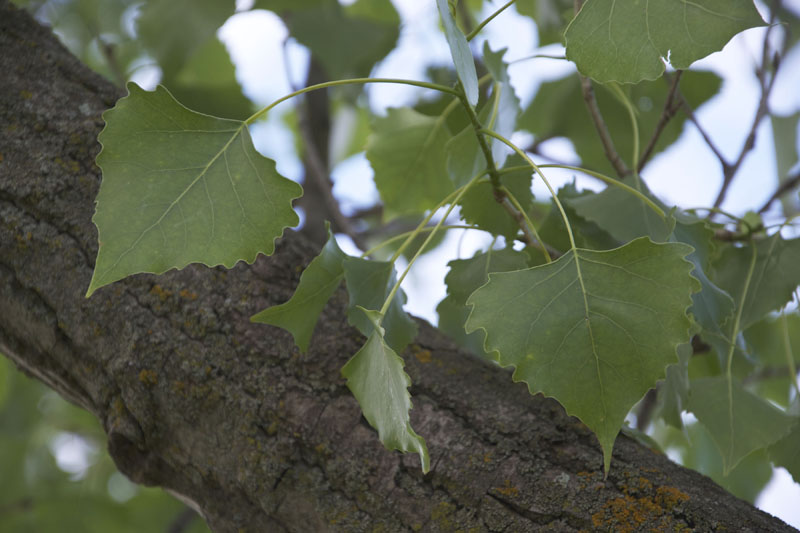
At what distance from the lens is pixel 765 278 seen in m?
0.75

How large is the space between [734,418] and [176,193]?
1.91ft

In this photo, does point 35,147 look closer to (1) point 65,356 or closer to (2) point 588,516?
(1) point 65,356

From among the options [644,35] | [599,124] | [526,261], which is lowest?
Answer: [526,261]

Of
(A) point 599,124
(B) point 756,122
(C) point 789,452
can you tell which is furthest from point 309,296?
(B) point 756,122

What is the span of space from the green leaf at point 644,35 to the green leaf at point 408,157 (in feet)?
1.10

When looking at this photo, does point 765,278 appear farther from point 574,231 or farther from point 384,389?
point 384,389

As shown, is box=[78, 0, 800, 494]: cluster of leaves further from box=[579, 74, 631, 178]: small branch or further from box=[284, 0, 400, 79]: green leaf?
box=[284, 0, 400, 79]: green leaf

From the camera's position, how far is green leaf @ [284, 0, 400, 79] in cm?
134

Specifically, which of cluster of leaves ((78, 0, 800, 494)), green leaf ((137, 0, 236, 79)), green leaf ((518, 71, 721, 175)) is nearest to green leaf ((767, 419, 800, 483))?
cluster of leaves ((78, 0, 800, 494))

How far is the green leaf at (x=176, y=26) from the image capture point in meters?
1.13

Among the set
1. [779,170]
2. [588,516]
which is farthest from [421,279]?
[588,516]

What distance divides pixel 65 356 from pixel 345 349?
0.93ft

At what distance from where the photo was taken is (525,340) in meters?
0.50

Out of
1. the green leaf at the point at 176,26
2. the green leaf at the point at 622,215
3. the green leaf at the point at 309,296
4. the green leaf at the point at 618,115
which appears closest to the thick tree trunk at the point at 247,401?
the green leaf at the point at 309,296
